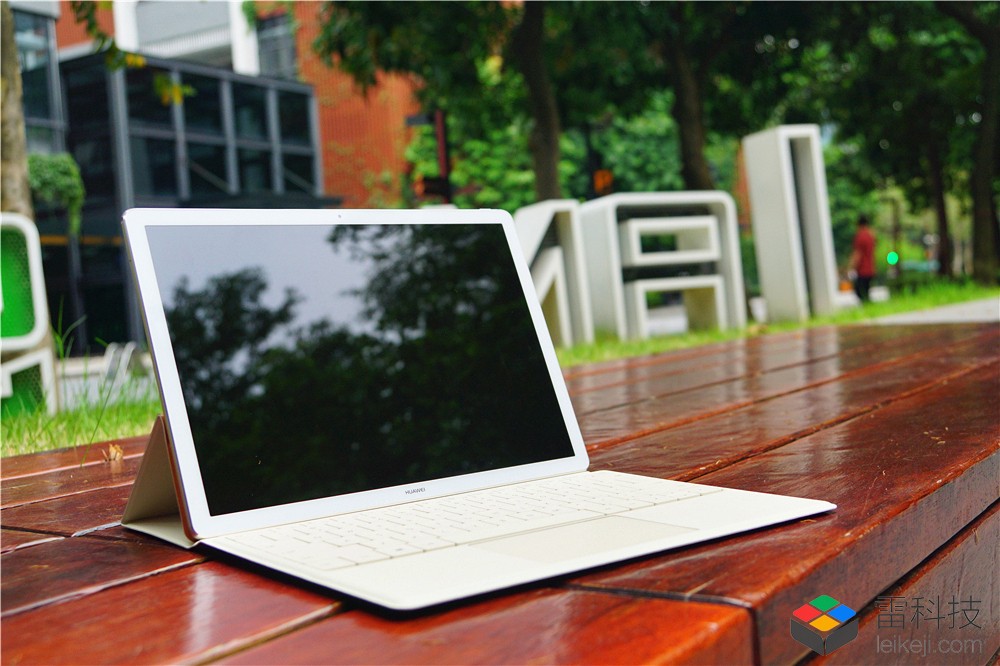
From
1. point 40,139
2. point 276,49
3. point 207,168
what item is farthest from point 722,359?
point 276,49

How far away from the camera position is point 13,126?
4.23 metres

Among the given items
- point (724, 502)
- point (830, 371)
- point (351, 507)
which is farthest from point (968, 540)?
point (830, 371)

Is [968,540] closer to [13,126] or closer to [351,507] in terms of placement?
[351,507]

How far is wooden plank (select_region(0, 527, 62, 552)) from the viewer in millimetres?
1021

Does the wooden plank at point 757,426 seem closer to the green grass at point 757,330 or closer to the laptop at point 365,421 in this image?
the laptop at point 365,421

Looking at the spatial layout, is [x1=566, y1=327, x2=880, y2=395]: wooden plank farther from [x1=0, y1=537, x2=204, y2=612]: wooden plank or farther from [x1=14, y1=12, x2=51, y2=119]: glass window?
[x1=14, y1=12, x2=51, y2=119]: glass window

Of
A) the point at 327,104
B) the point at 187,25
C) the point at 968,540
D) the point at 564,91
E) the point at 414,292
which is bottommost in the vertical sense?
the point at 968,540

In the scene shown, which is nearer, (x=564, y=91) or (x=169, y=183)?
(x=564, y=91)

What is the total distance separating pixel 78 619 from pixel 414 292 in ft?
1.90

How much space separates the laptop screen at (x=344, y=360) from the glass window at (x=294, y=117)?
22006 millimetres

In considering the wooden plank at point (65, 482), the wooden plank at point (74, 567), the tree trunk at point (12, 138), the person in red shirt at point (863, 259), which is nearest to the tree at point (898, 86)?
the person in red shirt at point (863, 259)

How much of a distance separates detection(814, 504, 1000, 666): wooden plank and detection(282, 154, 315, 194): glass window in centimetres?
2213

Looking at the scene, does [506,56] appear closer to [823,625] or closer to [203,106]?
[823,625]

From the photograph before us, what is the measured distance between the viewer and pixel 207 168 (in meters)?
20.7
